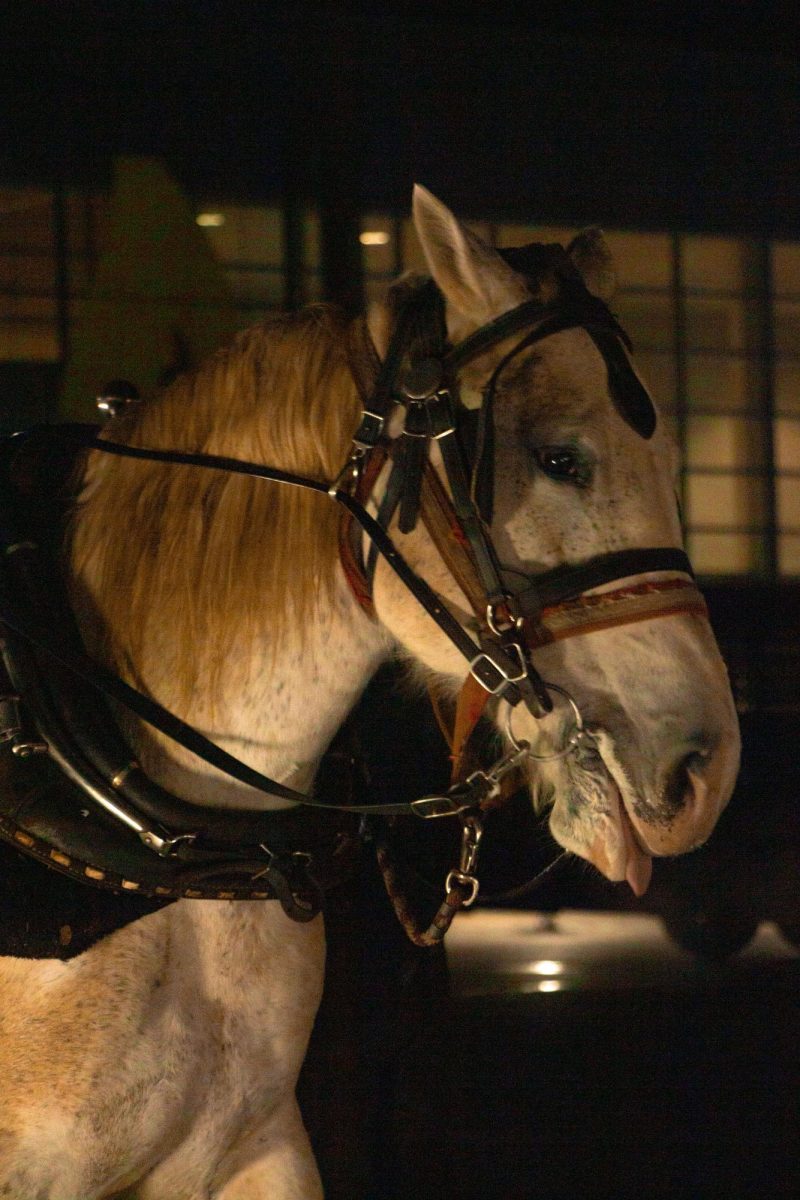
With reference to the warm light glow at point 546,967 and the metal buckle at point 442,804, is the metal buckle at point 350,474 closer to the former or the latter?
the metal buckle at point 442,804

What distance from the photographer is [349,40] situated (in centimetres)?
298

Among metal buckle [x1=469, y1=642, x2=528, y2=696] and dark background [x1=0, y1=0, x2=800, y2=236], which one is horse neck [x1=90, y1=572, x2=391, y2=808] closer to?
metal buckle [x1=469, y1=642, x2=528, y2=696]

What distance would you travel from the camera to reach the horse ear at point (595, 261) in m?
1.86

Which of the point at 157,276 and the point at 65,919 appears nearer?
the point at 65,919

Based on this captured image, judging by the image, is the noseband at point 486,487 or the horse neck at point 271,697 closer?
the noseband at point 486,487

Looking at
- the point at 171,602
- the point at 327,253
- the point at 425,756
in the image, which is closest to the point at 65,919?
the point at 171,602

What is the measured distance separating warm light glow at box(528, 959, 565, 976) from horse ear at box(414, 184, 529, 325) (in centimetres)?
356

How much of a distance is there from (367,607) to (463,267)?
43 centimetres

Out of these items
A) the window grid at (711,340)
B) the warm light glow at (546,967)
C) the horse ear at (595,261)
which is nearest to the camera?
the horse ear at (595,261)

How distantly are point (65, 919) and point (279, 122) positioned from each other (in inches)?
74.8

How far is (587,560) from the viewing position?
1.62 m

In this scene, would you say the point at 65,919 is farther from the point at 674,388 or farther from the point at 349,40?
the point at 674,388

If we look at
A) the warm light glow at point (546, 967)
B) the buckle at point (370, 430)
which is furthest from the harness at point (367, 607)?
the warm light glow at point (546, 967)

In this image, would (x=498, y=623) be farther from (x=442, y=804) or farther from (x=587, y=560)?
(x=442, y=804)
